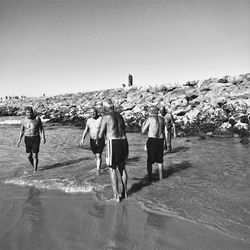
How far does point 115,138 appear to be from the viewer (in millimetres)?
5398

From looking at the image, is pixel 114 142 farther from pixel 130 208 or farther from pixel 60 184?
pixel 60 184

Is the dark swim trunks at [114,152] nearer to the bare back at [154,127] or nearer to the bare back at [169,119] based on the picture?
the bare back at [154,127]

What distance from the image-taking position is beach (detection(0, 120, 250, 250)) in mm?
3887

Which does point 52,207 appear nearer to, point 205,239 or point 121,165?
point 121,165

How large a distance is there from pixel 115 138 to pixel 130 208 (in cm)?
146

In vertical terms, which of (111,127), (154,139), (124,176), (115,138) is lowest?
(124,176)

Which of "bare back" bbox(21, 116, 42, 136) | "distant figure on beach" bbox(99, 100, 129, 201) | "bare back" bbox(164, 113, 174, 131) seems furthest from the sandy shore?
"bare back" bbox(164, 113, 174, 131)

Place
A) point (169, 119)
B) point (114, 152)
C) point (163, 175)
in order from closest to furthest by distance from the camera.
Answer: point (114, 152)
point (163, 175)
point (169, 119)

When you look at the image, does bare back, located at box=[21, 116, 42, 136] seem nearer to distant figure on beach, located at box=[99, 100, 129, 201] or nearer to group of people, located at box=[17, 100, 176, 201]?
group of people, located at box=[17, 100, 176, 201]

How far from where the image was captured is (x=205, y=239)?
390 cm

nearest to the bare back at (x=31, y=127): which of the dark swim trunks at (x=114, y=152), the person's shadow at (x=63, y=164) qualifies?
the person's shadow at (x=63, y=164)

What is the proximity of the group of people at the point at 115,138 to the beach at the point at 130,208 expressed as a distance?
538 millimetres

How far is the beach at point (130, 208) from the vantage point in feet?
12.8

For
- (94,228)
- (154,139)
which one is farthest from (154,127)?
(94,228)
